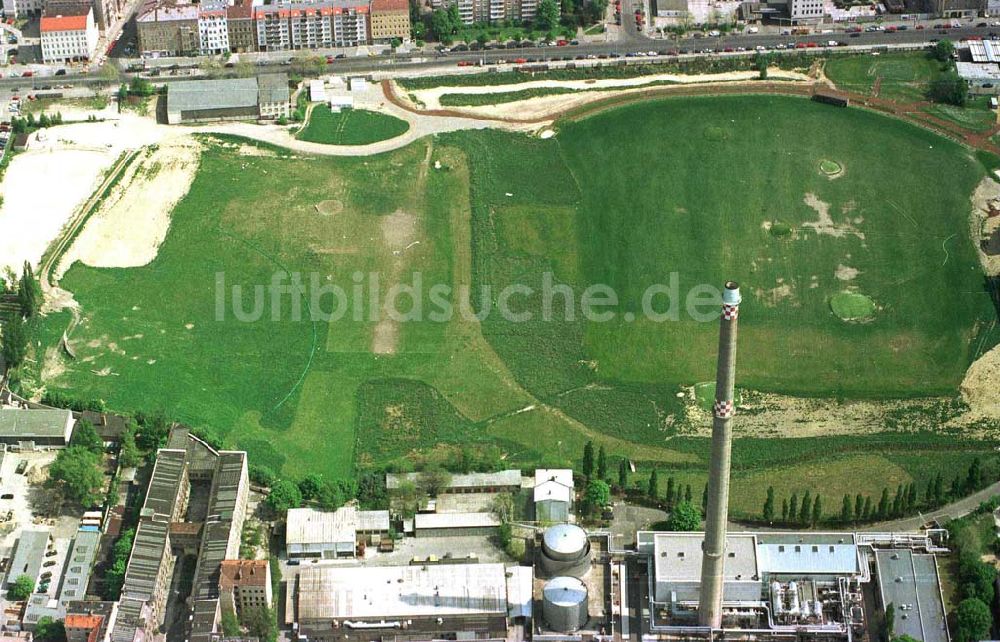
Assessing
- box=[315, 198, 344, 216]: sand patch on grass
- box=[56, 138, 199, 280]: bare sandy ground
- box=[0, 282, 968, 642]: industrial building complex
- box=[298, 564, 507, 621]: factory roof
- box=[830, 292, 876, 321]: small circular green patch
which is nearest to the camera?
box=[0, 282, 968, 642]: industrial building complex

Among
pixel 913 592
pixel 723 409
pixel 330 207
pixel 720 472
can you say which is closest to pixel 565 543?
pixel 720 472

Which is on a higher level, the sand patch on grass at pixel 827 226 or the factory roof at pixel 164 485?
the sand patch on grass at pixel 827 226

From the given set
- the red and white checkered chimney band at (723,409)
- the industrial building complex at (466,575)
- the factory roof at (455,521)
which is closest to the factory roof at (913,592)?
the industrial building complex at (466,575)

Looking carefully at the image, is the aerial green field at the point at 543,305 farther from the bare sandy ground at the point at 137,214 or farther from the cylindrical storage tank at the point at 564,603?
the cylindrical storage tank at the point at 564,603

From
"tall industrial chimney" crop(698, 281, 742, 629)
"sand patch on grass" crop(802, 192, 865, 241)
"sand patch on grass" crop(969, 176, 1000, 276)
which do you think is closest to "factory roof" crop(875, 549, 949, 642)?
"tall industrial chimney" crop(698, 281, 742, 629)

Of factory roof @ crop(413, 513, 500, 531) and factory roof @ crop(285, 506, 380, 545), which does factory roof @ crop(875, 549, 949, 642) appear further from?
factory roof @ crop(285, 506, 380, 545)

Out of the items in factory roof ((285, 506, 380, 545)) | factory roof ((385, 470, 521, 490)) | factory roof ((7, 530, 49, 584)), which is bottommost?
factory roof ((7, 530, 49, 584))

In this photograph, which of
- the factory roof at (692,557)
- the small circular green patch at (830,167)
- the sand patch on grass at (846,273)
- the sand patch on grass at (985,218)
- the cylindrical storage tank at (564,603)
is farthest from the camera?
the small circular green patch at (830,167)
